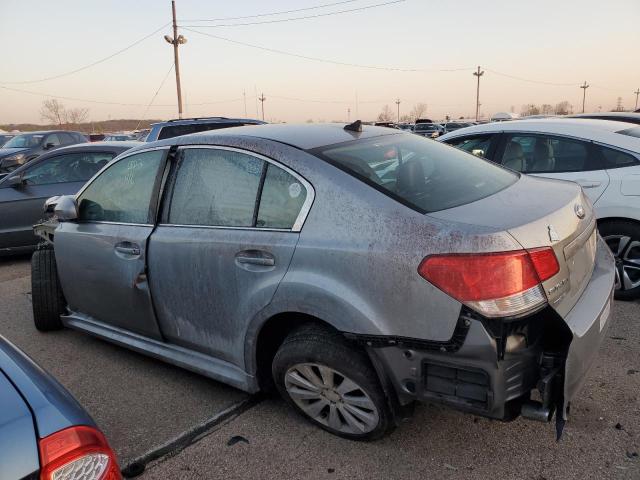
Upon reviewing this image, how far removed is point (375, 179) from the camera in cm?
246

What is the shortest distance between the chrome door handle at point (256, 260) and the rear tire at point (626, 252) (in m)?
3.10

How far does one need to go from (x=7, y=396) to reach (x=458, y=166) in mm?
2402

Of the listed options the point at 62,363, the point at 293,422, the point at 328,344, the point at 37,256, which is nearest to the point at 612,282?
the point at 328,344

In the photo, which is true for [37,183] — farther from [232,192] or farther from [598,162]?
[598,162]

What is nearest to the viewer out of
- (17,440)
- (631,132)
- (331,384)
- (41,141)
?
(17,440)

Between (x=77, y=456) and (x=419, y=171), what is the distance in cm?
200

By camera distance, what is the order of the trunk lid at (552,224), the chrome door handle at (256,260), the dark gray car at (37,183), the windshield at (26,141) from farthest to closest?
the windshield at (26,141) → the dark gray car at (37,183) → the chrome door handle at (256,260) → the trunk lid at (552,224)

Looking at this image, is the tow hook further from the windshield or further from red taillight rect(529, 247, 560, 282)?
the windshield

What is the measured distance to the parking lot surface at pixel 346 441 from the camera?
240cm

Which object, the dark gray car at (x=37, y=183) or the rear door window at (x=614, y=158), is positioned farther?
the dark gray car at (x=37, y=183)

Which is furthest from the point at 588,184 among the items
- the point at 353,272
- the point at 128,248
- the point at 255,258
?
the point at 128,248

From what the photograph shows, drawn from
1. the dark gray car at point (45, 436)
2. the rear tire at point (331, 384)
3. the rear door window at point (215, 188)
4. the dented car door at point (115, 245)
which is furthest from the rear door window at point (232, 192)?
the dark gray car at point (45, 436)

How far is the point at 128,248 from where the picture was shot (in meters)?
3.24

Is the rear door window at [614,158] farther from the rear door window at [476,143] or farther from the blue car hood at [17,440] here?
the blue car hood at [17,440]
